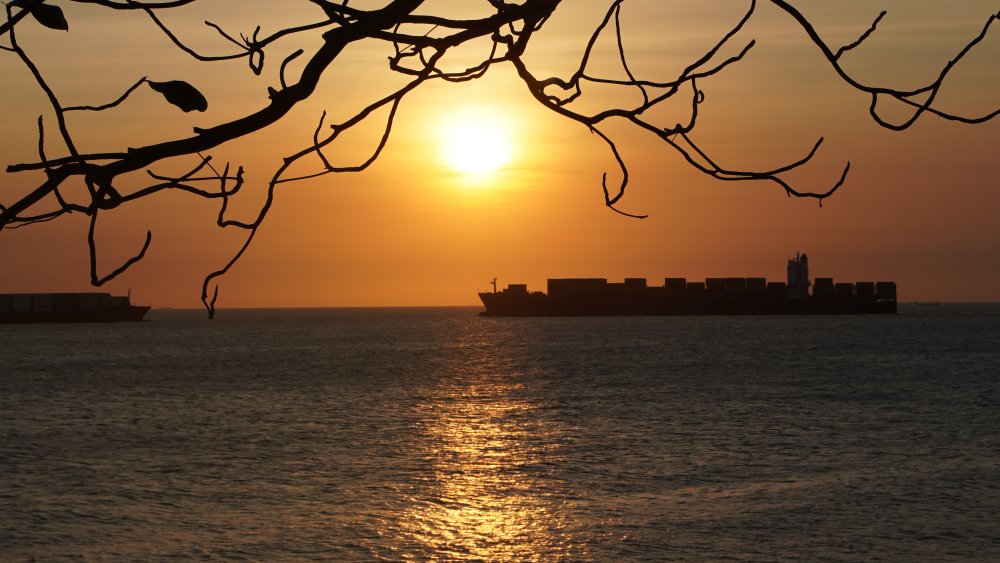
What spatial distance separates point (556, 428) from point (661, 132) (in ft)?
156

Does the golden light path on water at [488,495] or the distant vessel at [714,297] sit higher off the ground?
the distant vessel at [714,297]

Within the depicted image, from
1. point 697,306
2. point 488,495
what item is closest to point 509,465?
point 488,495

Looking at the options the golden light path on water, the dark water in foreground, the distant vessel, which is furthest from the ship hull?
the golden light path on water

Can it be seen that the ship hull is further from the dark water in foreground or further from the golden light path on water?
the golden light path on water

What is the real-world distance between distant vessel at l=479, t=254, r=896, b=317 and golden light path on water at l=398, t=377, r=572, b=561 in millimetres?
134392

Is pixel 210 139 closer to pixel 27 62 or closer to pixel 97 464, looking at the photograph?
pixel 27 62

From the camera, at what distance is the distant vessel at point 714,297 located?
187500 mm

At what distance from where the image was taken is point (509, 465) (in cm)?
3841

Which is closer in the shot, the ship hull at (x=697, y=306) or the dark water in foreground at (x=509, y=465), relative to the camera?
the dark water in foreground at (x=509, y=465)

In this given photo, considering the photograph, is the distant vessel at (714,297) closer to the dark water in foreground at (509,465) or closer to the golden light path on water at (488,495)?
the dark water in foreground at (509,465)

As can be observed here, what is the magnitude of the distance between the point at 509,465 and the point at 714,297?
6137 inches

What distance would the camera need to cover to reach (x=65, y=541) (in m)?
26.5

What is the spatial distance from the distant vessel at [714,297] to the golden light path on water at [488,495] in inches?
5291

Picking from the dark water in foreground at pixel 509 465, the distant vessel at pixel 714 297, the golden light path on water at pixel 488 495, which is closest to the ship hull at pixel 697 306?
the distant vessel at pixel 714 297
